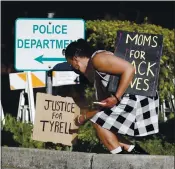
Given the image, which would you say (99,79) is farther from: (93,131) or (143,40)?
(93,131)

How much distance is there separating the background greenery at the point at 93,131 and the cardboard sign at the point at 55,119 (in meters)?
0.32

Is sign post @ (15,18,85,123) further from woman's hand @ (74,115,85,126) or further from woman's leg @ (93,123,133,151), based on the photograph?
woman's leg @ (93,123,133,151)

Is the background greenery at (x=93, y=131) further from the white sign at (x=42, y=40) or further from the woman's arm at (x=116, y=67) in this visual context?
the woman's arm at (x=116, y=67)

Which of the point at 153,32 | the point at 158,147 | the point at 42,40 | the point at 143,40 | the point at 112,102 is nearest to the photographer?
the point at 112,102

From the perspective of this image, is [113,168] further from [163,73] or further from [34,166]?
[163,73]

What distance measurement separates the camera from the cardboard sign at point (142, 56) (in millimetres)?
7094

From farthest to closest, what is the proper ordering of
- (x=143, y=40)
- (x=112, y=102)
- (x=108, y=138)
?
1. (x=143, y=40)
2. (x=108, y=138)
3. (x=112, y=102)

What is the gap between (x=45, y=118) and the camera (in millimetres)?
7281

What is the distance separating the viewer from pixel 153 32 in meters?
8.93

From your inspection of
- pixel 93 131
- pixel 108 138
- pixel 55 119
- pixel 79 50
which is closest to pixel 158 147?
pixel 93 131

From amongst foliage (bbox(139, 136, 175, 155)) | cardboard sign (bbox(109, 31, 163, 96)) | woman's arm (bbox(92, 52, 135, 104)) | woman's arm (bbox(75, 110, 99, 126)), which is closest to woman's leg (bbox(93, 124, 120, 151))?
woman's arm (bbox(75, 110, 99, 126))

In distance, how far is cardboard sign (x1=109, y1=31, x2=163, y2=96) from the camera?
279 inches

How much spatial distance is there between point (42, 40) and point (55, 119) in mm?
985

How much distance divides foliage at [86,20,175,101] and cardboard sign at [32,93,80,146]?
6.68ft
